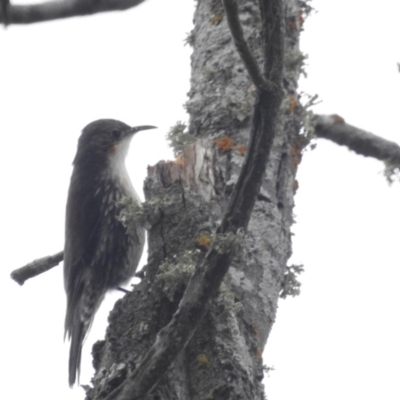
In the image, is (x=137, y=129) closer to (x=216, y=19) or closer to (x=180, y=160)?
(x=216, y=19)

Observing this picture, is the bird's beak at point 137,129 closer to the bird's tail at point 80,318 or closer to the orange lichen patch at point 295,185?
the bird's tail at point 80,318

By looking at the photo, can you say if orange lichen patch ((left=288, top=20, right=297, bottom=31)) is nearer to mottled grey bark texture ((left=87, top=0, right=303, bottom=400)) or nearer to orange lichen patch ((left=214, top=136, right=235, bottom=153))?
mottled grey bark texture ((left=87, top=0, right=303, bottom=400))

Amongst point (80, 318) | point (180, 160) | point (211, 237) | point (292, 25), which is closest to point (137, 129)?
point (80, 318)

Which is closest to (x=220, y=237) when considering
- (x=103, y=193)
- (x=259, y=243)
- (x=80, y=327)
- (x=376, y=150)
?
(x=259, y=243)

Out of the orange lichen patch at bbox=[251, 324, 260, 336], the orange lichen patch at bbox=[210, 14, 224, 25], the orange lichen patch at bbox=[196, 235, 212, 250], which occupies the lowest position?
the orange lichen patch at bbox=[251, 324, 260, 336]

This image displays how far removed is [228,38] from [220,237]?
6.01ft

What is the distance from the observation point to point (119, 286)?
6012 mm

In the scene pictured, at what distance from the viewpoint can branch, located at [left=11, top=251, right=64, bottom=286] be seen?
4465 millimetres

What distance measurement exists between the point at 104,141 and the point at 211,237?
135 inches

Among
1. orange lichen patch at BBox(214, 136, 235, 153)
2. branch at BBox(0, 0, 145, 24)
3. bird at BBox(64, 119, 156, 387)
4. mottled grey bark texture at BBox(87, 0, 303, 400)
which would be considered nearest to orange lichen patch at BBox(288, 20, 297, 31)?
mottled grey bark texture at BBox(87, 0, 303, 400)

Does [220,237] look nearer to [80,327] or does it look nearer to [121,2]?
[121,2]

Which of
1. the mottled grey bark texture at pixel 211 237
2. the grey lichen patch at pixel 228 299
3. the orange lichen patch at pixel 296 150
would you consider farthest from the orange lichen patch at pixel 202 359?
the orange lichen patch at pixel 296 150

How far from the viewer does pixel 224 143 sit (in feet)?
12.9

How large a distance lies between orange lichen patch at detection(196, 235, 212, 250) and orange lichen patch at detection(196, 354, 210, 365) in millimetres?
450
